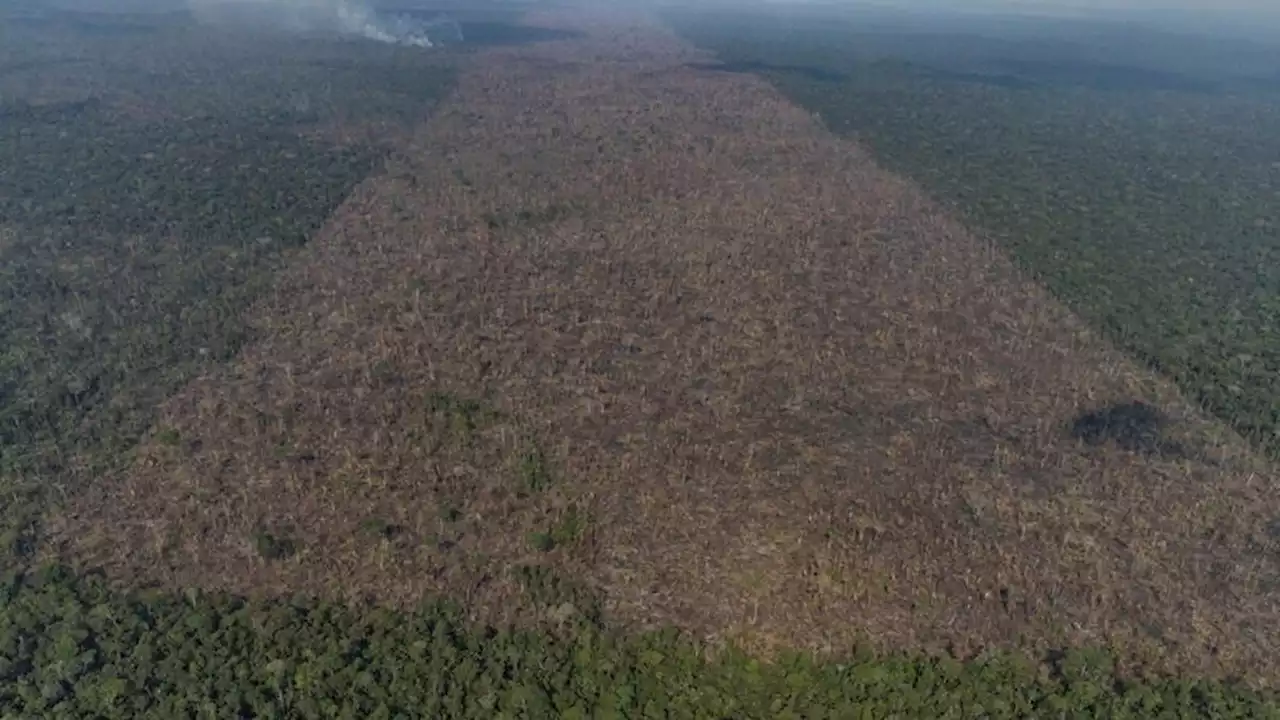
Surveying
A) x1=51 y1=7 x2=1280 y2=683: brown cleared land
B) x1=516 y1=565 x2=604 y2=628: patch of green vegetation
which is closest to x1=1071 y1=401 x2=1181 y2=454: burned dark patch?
x1=51 y1=7 x2=1280 y2=683: brown cleared land

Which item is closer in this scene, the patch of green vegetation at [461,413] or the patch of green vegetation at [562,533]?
the patch of green vegetation at [562,533]

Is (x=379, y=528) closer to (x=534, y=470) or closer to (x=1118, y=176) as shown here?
(x=534, y=470)

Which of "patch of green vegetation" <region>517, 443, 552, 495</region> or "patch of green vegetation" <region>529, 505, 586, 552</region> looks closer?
"patch of green vegetation" <region>529, 505, 586, 552</region>

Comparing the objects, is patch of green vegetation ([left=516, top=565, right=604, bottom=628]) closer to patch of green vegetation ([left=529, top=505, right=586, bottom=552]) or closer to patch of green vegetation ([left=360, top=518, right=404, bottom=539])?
patch of green vegetation ([left=529, top=505, right=586, bottom=552])

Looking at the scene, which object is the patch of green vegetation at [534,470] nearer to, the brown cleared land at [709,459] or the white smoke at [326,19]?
the brown cleared land at [709,459]

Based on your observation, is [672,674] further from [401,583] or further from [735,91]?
[735,91]

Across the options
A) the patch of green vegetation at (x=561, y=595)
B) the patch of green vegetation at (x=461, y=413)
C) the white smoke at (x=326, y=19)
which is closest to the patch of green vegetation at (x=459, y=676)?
the patch of green vegetation at (x=561, y=595)
